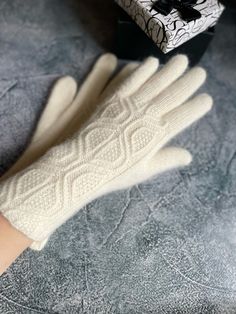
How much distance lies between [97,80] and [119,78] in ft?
0.13

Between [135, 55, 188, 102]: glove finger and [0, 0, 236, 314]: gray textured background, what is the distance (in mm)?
94

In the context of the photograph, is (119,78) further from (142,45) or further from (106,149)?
(106,149)

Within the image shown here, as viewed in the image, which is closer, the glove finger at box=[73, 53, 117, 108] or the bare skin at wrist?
the bare skin at wrist

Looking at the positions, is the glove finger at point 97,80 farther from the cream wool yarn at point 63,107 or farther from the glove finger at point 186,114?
the glove finger at point 186,114

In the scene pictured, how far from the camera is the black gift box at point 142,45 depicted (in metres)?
0.67

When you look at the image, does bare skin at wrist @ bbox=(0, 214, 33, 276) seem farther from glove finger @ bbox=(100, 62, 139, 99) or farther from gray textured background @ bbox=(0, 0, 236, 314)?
glove finger @ bbox=(100, 62, 139, 99)

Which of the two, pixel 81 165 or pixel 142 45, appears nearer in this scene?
pixel 81 165

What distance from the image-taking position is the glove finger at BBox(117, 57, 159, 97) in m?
0.64

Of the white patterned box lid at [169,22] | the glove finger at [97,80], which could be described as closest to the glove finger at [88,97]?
the glove finger at [97,80]

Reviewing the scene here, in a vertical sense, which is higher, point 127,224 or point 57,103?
point 57,103

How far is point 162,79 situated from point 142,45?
97 mm

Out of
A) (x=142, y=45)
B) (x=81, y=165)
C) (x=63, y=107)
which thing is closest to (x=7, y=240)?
(x=81, y=165)

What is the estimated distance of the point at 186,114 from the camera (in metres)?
0.63

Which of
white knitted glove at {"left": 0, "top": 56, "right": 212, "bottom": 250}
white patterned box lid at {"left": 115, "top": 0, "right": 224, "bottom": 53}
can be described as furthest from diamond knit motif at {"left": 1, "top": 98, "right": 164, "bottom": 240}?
white patterned box lid at {"left": 115, "top": 0, "right": 224, "bottom": 53}
